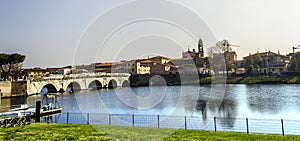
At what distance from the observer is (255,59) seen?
8800 centimetres

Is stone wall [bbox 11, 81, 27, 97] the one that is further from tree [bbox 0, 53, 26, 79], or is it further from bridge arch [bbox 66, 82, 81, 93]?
bridge arch [bbox 66, 82, 81, 93]

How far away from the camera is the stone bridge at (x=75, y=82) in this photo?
60.5 metres

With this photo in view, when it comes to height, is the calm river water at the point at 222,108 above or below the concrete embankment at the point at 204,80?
below

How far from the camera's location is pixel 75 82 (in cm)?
7238

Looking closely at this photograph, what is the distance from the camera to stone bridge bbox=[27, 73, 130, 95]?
6052 cm

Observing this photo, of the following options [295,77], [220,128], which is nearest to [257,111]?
[220,128]

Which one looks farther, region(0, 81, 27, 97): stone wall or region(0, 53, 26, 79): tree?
region(0, 53, 26, 79): tree

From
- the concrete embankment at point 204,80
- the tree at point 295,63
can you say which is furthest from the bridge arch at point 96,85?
the tree at point 295,63

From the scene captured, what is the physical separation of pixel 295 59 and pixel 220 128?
2804 inches

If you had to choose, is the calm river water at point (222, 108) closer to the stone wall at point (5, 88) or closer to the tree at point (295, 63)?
the stone wall at point (5, 88)

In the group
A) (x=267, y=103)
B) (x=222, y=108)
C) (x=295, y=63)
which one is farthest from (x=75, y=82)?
(x=295, y=63)

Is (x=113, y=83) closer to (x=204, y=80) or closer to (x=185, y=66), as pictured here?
(x=204, y=80)

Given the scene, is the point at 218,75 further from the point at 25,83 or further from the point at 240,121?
the point at 240,121

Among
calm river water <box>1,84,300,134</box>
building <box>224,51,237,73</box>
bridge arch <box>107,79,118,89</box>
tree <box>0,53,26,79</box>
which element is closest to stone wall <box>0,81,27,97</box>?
tree <box>0,53,26,79</box>
